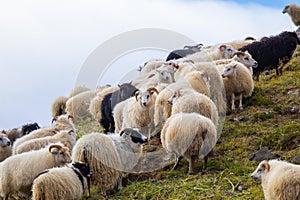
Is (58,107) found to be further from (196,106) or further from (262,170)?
(262,170)

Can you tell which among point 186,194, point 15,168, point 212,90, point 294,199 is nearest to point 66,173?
point 15,168

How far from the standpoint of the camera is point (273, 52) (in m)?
14.4

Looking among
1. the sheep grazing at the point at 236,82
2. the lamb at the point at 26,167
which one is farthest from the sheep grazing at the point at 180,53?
the lamb at the point at 26,167

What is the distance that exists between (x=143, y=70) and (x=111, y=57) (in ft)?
11.5

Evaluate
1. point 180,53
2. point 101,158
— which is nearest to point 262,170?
point 101,158

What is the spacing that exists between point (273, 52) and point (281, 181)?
8.27 metres

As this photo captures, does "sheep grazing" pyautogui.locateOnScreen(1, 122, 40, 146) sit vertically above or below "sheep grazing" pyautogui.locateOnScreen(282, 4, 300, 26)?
below

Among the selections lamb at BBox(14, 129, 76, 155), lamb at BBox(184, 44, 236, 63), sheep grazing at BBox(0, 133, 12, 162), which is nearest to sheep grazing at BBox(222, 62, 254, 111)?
lamb at BBox(184, 44, 236, 63)

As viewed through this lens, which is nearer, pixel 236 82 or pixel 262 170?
pixel 262 170

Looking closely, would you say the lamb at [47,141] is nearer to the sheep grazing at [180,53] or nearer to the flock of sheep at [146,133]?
the flock of sheep at [146,133]

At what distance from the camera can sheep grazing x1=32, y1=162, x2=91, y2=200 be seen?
26.1 feet

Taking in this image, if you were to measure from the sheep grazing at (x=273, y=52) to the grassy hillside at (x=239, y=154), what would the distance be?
5.06 ft

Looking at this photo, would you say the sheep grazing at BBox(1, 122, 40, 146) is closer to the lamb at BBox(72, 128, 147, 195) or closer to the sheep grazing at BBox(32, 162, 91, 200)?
the lamb at BBox(72, 128, 147, 195)

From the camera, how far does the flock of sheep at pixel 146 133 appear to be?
27.0 feet
